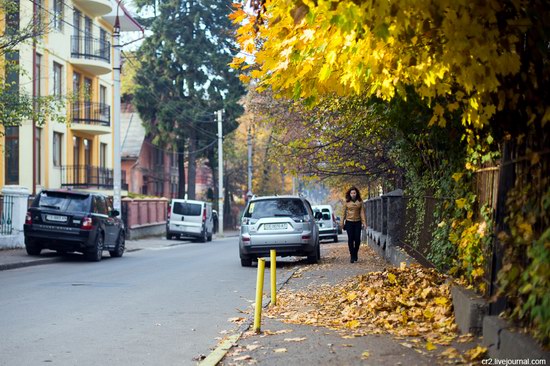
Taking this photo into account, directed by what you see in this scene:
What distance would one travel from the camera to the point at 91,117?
42.2 meters

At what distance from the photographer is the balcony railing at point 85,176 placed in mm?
39906

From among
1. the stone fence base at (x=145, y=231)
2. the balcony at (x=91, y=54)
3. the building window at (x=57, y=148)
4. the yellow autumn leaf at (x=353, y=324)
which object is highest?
the balcony at (x=91, y=54)

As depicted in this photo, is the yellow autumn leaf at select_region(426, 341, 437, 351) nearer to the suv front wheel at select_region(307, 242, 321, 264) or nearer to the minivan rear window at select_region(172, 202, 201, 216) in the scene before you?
the suv front wheel at select_region(307, 242, 321, 264)

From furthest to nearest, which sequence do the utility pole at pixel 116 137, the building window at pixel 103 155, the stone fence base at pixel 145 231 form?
the building window at pixel 103 155
the stone fence base at pixel 145 231
the utility pole at pixel 116 137

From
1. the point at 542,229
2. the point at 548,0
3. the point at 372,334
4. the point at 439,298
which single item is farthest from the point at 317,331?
the point at 548,0

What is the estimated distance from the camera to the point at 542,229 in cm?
581

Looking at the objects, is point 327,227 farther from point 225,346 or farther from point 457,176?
point 225,346

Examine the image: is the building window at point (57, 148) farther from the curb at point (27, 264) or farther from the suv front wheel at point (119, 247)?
the curb at point (27, 264)

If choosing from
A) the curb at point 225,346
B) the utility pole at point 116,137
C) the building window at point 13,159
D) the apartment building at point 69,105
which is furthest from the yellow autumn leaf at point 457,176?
the building window at point 13,159

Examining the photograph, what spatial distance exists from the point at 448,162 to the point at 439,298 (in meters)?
2.16

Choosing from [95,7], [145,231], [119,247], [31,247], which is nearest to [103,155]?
[145,231]

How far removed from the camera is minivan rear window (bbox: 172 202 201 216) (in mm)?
42312

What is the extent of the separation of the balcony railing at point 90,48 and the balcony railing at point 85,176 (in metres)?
5.67

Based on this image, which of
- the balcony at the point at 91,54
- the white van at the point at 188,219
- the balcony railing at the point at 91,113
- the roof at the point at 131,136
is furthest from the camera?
the roof at the point at 131,136
